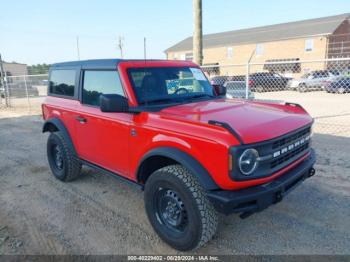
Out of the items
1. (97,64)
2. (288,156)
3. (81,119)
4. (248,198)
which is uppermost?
(97,64)

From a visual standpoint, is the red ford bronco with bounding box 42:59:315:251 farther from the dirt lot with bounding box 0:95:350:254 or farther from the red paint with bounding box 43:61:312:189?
the dirt lot with bounding box 0:95:350:254

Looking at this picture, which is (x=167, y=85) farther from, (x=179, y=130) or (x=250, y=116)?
(x=250, y=116)

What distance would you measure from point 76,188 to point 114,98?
2154 mm

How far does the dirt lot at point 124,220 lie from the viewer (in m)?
3.00

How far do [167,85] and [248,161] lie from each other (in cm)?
166

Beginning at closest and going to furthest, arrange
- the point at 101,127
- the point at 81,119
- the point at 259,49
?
1. the point at 101,127
2. the point at 81,119
3. the point at 259,49

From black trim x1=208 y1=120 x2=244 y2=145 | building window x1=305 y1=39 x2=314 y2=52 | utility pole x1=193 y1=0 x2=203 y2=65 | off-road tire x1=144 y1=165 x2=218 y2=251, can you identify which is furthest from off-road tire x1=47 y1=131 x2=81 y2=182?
building window x1=305 y1=39 x2=314 y2=52

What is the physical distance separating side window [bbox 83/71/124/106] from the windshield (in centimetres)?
23

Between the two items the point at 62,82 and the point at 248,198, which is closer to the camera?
the point at 248,198

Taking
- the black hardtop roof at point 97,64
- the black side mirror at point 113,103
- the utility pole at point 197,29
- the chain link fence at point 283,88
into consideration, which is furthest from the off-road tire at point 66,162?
the chain link fence at point 283,88

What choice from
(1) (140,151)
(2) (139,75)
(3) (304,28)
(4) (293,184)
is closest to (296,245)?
(4) (293,184)

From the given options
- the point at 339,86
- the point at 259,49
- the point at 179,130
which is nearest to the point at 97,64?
the point at 179,130

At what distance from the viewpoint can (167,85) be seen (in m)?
3.71

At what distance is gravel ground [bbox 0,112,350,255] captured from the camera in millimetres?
2998
